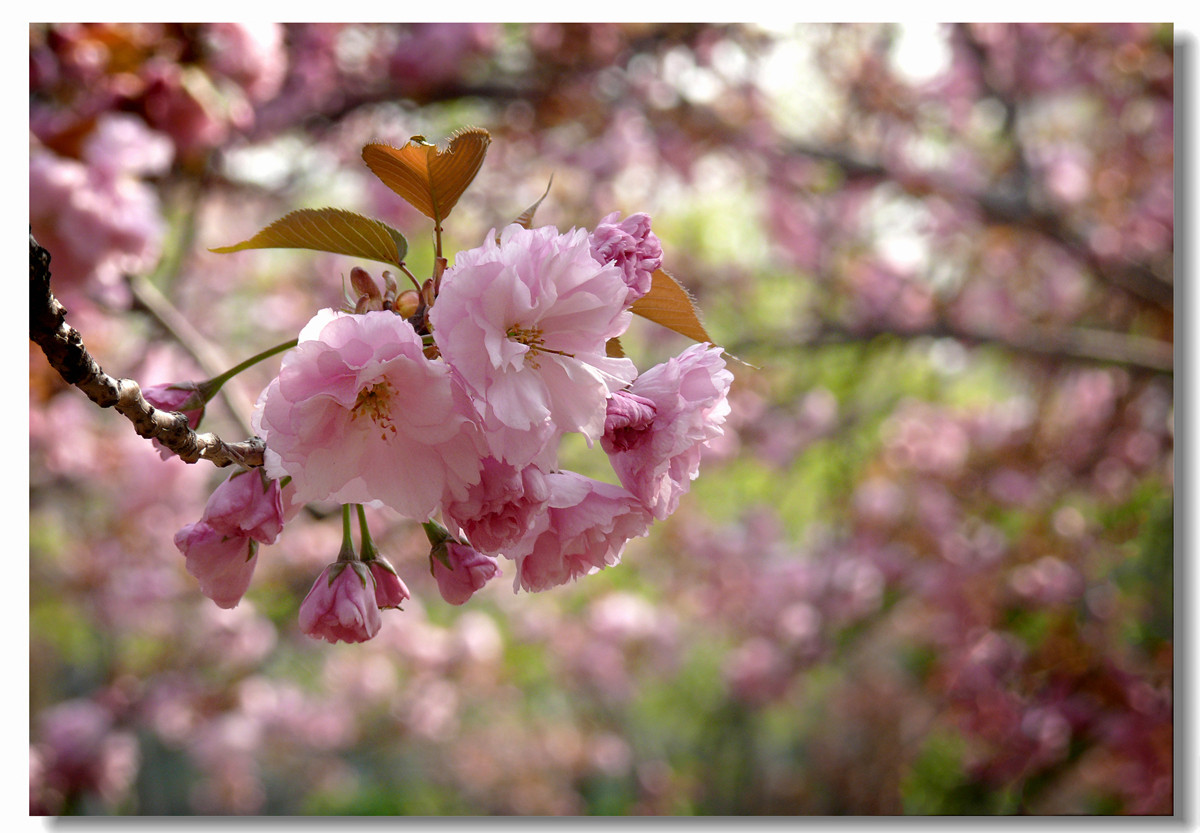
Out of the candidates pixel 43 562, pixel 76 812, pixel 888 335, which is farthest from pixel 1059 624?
pixel 43 562

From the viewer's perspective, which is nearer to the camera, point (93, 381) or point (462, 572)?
point (93, 381)

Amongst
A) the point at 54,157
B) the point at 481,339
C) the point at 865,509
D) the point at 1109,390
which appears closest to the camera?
the point at 481,339

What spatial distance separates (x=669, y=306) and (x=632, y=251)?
0.18ft

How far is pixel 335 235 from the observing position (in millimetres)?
504

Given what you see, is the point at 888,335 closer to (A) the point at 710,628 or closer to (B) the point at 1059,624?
(B) the point at 1059,624

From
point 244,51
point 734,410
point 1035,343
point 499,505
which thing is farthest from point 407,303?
point 734,410

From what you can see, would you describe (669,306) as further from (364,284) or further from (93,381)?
(93,381)

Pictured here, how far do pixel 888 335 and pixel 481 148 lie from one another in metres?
1.87

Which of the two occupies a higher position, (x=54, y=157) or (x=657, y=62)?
(x=657, y=62)

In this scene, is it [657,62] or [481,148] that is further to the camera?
[657,62]

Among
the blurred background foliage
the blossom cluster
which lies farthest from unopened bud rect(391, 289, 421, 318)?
the blurred background foliage

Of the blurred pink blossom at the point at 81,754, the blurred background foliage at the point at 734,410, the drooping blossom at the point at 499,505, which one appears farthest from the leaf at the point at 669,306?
the blurred pink blossom at the point at 81,754

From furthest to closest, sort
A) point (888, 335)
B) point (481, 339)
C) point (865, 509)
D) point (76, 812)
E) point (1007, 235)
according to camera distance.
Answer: point (865, 509)
point (1007, 235)
point (76, 812)
point (888, 335)
point (481, 339)

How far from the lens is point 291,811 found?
4734 mm
